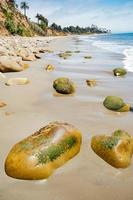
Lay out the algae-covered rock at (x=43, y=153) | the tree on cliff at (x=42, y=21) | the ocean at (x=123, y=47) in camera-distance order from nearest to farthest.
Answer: the algae-covered rock at (x=43, y=153), the ocean at (x=123, y=47), the tree on cliff at (x=42, y=21)

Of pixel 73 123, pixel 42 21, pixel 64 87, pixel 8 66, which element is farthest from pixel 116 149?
pixel 42 21

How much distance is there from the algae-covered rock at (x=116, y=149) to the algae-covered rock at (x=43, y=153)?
319 mm

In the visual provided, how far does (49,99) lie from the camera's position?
6.41m

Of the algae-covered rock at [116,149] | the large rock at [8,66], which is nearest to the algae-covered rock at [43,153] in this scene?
the algae-covered rock at [116,149]

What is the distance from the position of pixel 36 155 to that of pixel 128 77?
6.55 metres

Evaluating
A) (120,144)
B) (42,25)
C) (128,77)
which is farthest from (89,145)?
(42,25)

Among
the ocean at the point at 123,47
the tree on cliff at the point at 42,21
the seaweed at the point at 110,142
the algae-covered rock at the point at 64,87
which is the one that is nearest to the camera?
the seaweed at the point at 110,142

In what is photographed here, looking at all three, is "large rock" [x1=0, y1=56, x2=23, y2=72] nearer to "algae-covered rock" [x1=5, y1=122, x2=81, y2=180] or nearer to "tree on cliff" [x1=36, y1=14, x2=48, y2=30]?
"algae-covered rock" [x1=5, y1=122, x2=81, y2=180]

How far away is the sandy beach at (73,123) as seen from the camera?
300 centimetres

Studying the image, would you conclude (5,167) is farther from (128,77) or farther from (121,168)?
(128,77)

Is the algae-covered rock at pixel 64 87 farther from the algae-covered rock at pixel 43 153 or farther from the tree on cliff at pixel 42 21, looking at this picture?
the tree on cliff at pixel 42 21

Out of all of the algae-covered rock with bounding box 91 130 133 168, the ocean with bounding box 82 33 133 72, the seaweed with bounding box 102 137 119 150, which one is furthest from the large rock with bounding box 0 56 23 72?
the seaweed with bounding box 102 137 119 150

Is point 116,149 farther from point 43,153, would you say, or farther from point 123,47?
point 123,47

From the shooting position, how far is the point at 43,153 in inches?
132
